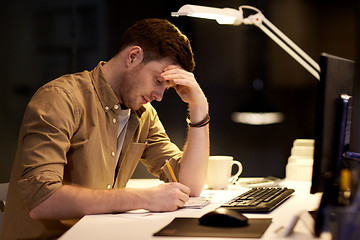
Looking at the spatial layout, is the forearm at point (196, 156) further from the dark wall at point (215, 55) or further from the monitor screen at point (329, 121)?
the dark wall at point (215, 55)

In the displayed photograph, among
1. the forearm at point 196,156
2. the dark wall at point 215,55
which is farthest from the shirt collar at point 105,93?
the dark wall at point 215,55

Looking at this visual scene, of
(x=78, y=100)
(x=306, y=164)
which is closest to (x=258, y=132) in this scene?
(x=306, y=164)

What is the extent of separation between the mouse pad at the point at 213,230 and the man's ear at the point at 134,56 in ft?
2.34

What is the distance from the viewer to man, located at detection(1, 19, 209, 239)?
142 cm

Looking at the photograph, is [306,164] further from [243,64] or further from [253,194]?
[243,64]

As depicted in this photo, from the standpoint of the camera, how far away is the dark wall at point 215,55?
2.70 meters

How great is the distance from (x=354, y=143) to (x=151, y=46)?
1723 millimetres

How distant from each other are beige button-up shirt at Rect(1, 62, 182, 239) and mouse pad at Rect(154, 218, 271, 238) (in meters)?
0.40

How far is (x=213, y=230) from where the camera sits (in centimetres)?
119

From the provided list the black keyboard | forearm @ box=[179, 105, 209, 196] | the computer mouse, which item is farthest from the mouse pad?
forearm @ box=[179, 105, 209, 196]

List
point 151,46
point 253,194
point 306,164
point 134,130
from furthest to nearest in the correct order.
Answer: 1. point 306,164
2. point 134,130
3. point 151,46
4. point 253,194

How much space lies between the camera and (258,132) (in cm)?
297

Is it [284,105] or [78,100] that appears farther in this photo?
[284,105]

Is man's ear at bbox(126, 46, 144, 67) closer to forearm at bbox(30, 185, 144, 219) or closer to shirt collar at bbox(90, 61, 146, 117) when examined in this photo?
shirt collar at bbox(90, 61, 146, 117)
